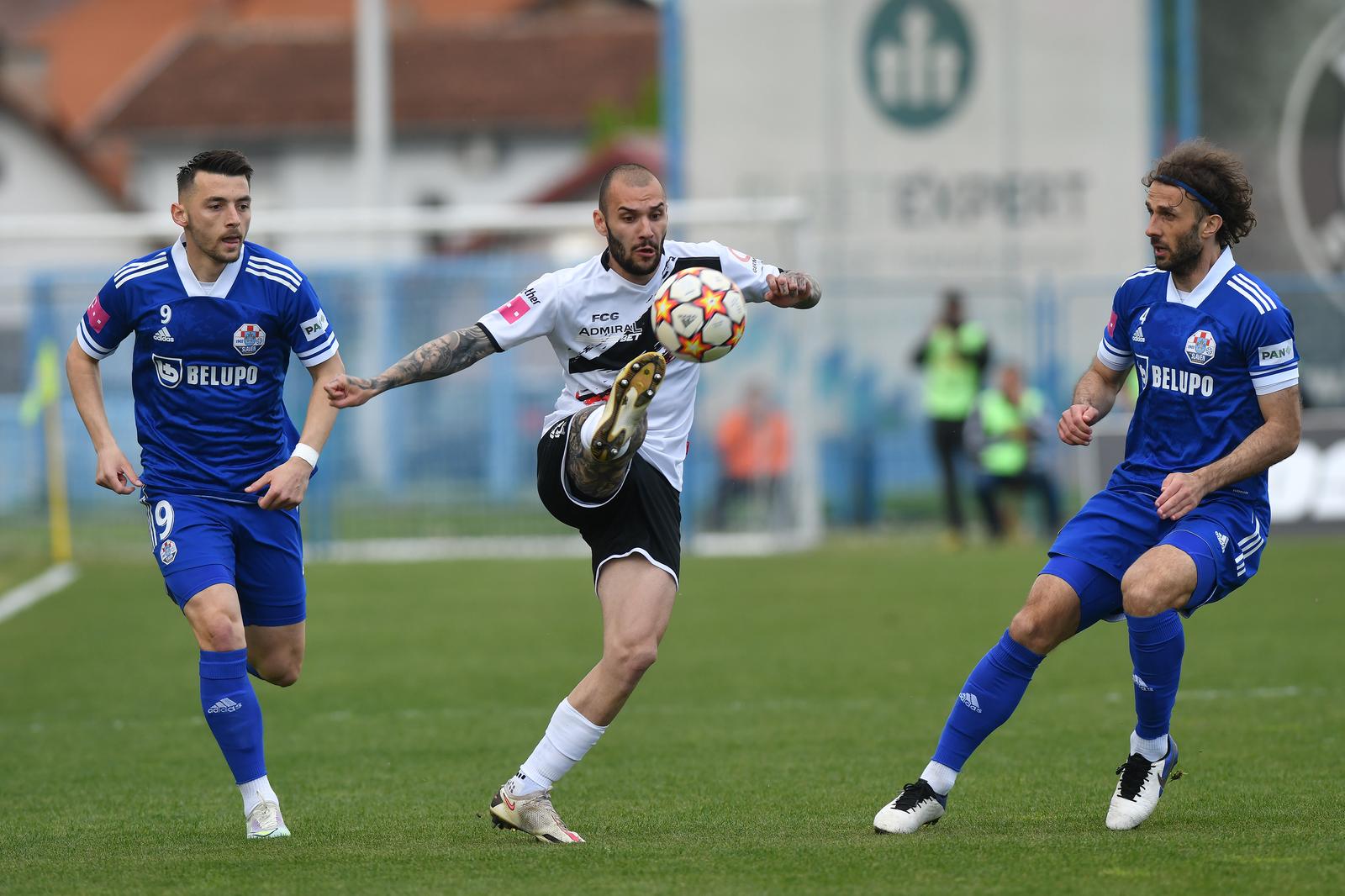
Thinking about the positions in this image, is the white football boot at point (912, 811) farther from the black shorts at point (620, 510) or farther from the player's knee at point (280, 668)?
the player's knee at point (280, 668)

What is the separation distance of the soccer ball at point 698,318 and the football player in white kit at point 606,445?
0.10 m

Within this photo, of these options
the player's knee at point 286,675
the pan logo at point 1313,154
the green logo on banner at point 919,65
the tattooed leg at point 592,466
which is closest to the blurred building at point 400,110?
the green logo on banner at point 919,65

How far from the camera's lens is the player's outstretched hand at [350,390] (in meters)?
6.17

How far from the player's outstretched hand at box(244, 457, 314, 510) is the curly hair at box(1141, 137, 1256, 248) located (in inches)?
124

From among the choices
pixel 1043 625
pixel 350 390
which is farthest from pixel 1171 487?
pixel 350 390

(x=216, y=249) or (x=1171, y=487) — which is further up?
(x=216, y=249)

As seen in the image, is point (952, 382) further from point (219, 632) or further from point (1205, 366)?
point (219, 632)

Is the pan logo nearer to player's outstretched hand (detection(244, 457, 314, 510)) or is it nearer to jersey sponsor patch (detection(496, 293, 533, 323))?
jersey sponsor patch (detection(496, 293, 533, 323))

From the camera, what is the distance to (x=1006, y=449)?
1905 centimetres

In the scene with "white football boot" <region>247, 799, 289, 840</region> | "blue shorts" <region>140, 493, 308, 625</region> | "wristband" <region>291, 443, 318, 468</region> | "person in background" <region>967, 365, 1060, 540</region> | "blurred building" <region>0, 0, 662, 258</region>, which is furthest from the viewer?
"blurred building" <region>0, 0, 662, 258</region>

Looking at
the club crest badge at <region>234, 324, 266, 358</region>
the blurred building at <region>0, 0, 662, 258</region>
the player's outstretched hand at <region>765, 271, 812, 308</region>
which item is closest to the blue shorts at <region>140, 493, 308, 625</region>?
the club crest badge at <region>234, 324, 266, 358</region>

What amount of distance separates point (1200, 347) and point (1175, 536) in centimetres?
65

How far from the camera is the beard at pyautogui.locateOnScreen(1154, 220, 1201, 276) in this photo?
6301 millimetres

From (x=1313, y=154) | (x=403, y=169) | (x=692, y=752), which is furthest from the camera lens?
(x=403, y=169)
